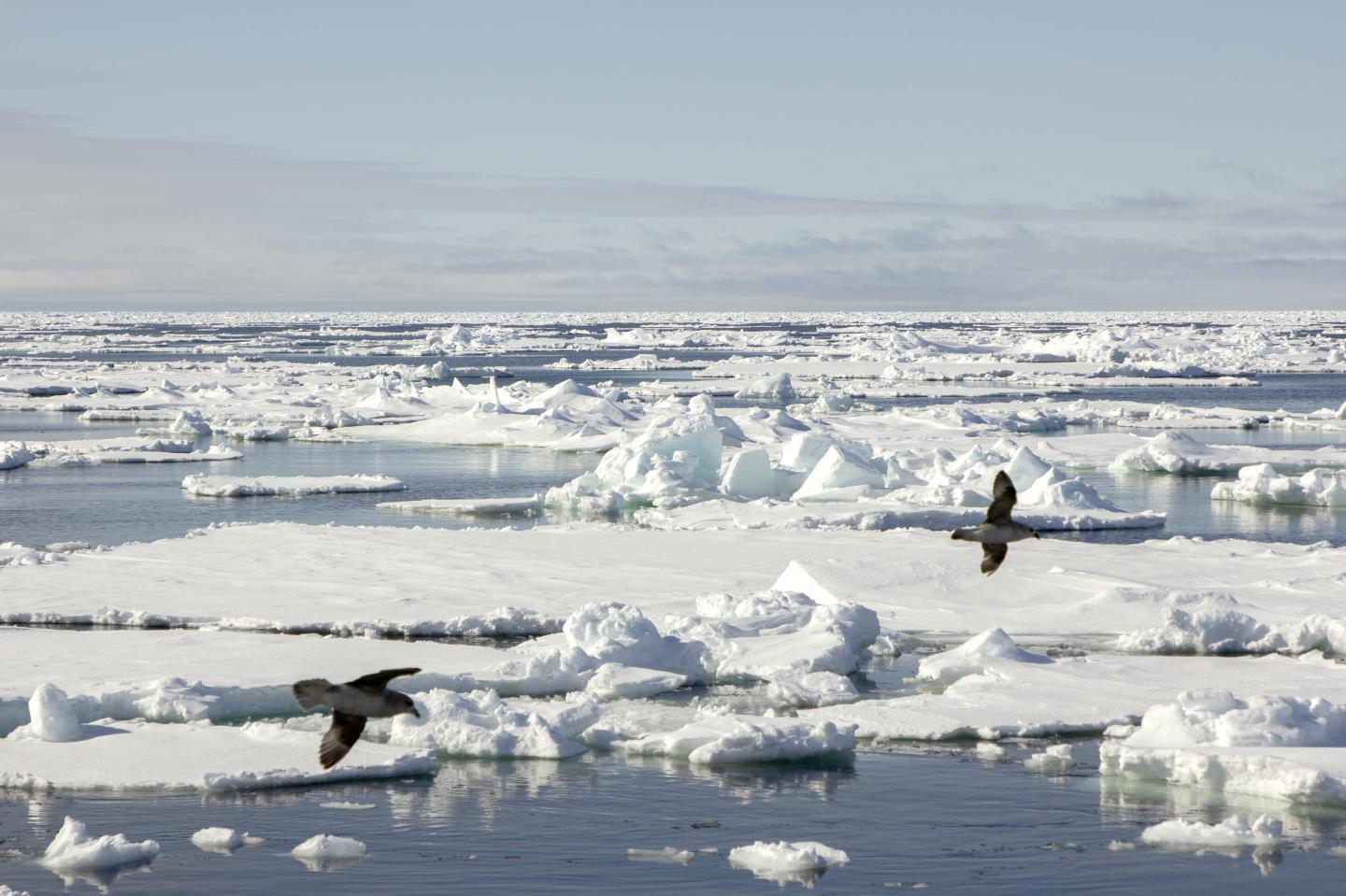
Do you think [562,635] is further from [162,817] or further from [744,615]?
[162,817]

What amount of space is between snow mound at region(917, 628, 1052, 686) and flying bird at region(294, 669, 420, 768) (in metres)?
8.00

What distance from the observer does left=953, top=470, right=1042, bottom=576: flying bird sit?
26.5 feet

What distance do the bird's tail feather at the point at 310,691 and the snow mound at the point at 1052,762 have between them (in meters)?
6.79

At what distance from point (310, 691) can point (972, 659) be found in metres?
8.85

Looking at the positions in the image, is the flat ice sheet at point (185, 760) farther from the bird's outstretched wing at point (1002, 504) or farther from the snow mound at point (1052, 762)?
the bird's outstretched wing at point (1002, 504)

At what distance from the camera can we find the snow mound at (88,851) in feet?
31.6

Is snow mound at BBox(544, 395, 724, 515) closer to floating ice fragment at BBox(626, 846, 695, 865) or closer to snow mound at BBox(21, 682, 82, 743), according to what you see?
snow mound at BBox(21, 682, 82, 743)

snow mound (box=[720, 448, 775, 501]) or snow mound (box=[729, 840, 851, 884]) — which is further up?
snow mound (box=[720, 448, 775, 501])

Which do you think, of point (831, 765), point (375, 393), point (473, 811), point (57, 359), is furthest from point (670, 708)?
point (57, 359)

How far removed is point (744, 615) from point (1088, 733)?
4.19 meters

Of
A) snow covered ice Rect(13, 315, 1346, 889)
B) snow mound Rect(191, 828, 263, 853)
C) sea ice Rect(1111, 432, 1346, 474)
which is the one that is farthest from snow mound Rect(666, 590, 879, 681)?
sea ice Rect(1111, 432, 1346, 474)

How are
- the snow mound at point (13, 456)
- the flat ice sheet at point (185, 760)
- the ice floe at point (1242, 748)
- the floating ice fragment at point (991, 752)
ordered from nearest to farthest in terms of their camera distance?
1. the ice floe at point (1242, 748)
2. the flat ice sheet at point (185, 760)
3. the floating ice fragment at point (991, 752)
4. the snow mound at point (13, 456)

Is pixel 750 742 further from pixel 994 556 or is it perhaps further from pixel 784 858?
pixel 994 556

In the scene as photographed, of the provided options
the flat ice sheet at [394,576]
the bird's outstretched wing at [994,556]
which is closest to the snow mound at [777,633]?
the flat ice sheet at [394,576]
